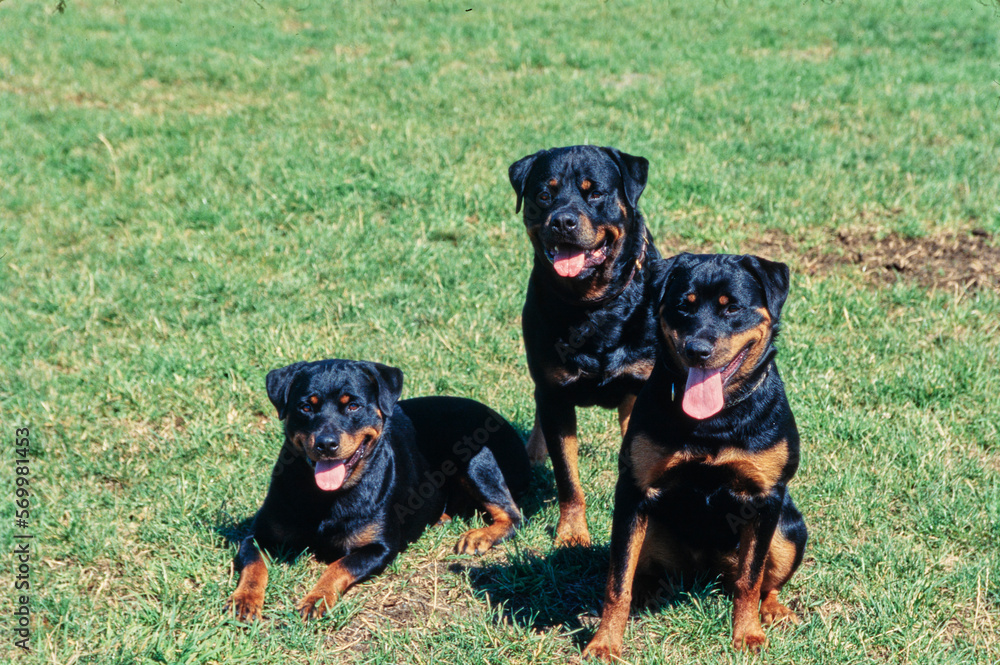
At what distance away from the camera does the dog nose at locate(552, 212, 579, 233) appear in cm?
373

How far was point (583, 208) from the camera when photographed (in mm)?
3865

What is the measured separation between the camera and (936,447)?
429 cm

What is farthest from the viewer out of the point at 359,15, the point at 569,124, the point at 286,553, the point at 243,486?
the point at 359,15

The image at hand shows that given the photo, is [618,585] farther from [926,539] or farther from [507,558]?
[926,539]

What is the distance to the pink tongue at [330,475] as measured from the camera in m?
3.58

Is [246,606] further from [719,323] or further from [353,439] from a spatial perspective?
[719,323]

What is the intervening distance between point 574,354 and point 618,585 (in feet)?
3.67

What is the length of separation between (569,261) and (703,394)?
1090 mm

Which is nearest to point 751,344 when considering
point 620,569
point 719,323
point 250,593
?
point 719,323

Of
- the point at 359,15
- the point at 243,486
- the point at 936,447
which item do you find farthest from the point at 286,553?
the point at 359,15

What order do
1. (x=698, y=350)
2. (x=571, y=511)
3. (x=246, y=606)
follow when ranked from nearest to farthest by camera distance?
(x=698, y=350) → (x=246, y=606) → (x=571, y=511)

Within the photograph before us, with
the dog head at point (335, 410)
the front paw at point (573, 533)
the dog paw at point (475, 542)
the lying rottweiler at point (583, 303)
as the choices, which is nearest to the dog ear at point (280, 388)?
the dog head at point (335, 410)

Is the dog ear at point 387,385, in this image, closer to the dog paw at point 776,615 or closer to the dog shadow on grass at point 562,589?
the dog shadow on grass at point 562,589

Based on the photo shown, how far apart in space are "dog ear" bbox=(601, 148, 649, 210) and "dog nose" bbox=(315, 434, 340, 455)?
1662 mm
